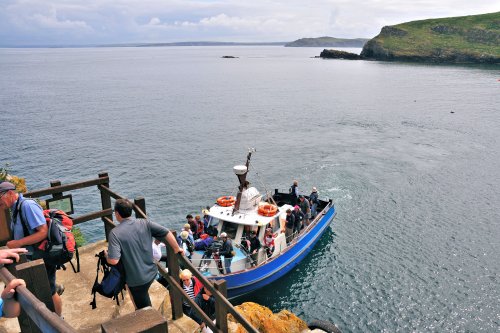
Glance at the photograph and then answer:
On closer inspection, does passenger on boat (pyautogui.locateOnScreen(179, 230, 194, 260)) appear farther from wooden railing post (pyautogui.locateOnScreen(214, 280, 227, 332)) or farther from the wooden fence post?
the wooden fence post

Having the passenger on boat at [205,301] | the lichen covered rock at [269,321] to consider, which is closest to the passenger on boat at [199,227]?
the lichen covered rock at [269,321]

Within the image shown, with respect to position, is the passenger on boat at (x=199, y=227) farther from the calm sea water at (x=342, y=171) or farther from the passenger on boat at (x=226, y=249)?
the calm sea water at (x=342, y=171)

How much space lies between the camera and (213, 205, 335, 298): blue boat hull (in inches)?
691

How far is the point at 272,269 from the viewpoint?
1902 cm

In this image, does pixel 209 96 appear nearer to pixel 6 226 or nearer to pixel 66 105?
pixel 66 105

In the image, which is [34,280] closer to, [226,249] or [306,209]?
[226,249]

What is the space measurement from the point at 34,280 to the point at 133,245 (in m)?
1.74

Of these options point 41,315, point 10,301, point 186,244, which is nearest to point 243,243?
point 186,244

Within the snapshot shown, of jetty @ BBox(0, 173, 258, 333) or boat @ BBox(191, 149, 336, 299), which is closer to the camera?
jetty @ BBox(0, 173, 258, 333)

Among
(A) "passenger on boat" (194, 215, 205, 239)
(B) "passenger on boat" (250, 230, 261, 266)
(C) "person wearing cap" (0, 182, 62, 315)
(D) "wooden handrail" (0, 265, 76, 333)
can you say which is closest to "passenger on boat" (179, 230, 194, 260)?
(A) "passenger on boat" (194, 215, 205, 239)

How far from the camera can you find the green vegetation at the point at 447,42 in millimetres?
165000

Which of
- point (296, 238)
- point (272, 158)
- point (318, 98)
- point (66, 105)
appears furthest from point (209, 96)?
point (296, 238)

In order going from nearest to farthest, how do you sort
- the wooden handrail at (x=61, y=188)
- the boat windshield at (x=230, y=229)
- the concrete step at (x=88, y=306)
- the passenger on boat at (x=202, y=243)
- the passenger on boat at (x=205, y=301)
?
the concrete step at (x=88, y=306), the wooden handrail at (x=61, y=188), the passenger on boat at (x=205, y=301), the passenger on boat at (x=202, y=243), the boat windshield at (x=230, y=229)

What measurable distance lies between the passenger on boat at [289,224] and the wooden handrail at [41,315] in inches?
699
